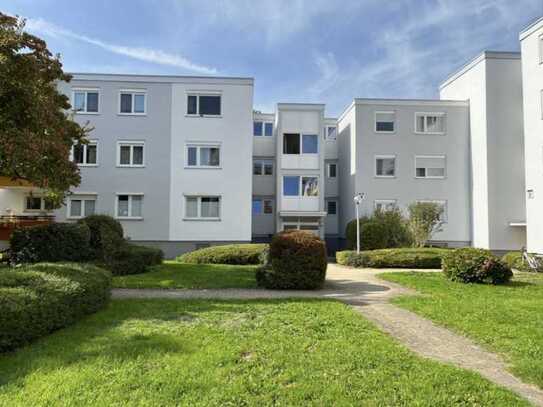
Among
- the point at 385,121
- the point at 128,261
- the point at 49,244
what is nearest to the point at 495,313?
the point at 128,261

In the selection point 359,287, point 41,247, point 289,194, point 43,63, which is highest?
point 43,63

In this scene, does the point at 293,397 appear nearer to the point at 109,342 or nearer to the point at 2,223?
the point at 109,342

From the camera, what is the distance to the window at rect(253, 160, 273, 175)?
33875 mm

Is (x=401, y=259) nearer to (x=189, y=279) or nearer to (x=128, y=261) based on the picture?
(x=189, y=279)

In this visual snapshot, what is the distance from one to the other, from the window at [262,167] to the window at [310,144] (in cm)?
441

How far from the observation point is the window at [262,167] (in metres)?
33.9

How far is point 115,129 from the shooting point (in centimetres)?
2730

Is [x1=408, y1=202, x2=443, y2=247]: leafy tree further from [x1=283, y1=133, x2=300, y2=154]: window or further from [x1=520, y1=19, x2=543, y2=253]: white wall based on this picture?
[x1=283, y1=133, x2=300, y2=154]: window

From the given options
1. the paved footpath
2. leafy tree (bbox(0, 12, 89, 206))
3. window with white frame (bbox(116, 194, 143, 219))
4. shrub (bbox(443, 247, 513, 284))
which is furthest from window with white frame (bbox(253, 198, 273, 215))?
leafy tree (bbox(0, 12, 89, 206))

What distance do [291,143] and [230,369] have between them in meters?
25.9

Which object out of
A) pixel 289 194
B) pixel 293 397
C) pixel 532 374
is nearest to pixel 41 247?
pixel 293 397

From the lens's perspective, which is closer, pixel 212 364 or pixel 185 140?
pixel 212 364

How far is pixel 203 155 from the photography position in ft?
90.1

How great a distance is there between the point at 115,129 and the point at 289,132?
11.2m
